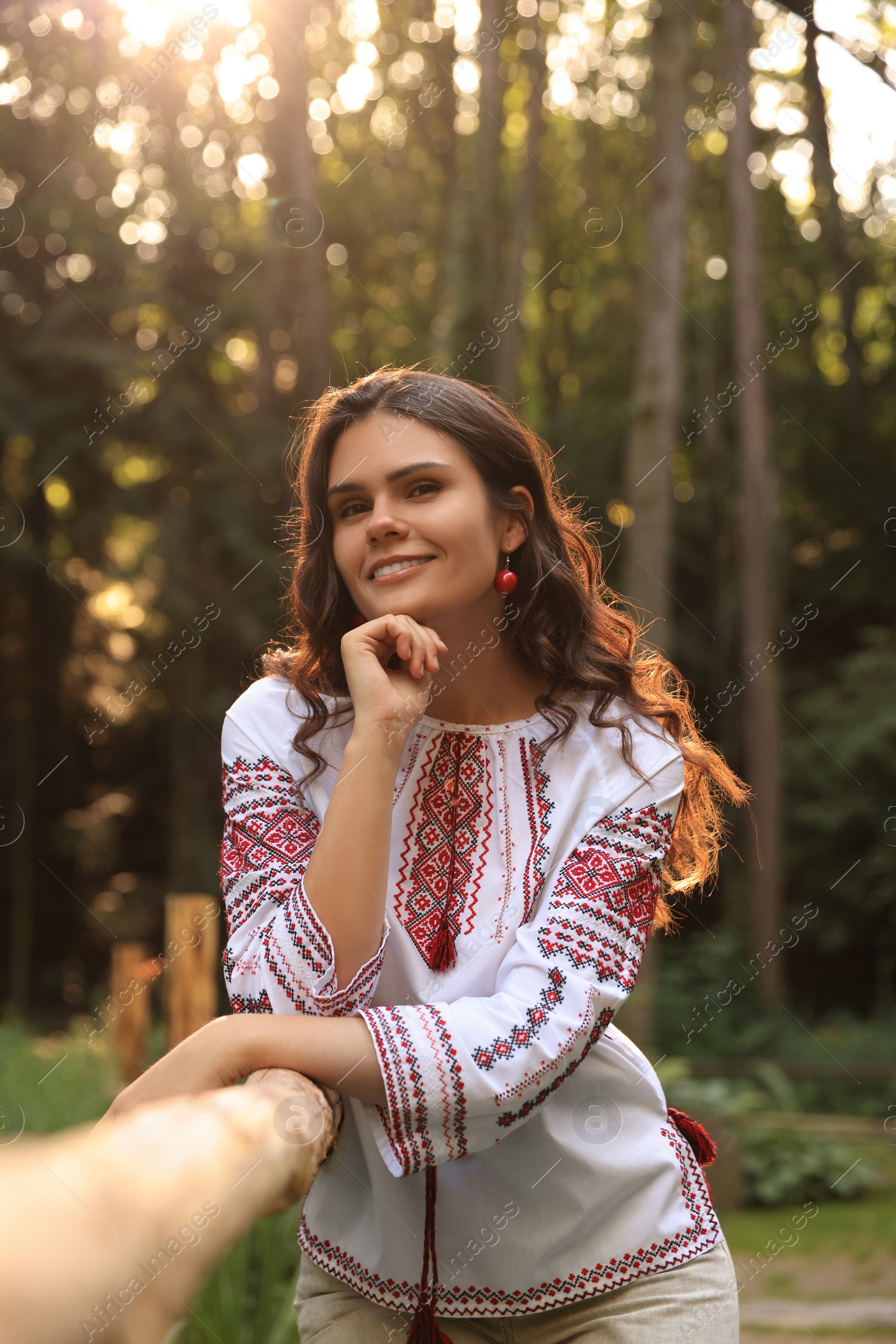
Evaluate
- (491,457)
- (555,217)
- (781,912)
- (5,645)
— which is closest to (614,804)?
(491,457)

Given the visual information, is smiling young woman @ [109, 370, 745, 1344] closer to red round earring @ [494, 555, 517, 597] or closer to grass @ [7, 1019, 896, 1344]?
red round earring @ [494, 555, 517, 597]

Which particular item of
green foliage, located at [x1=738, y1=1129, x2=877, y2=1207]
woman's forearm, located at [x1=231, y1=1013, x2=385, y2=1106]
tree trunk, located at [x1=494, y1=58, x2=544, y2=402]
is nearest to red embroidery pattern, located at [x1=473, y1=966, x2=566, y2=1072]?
woman's forearm, located at [x1=231, y1=1013, x2=385, y2=1106]

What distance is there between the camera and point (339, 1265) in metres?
1.67

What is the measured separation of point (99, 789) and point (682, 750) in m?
15.9

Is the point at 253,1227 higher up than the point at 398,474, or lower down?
lower down

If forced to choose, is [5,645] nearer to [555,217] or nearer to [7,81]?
[7,81]

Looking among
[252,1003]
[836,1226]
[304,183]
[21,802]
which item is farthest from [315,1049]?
[21,802]

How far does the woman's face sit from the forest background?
951 centimetres

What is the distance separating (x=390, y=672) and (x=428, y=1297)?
0.91 m

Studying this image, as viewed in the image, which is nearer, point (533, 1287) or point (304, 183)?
point (533, 1287)

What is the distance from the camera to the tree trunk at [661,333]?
324 inches

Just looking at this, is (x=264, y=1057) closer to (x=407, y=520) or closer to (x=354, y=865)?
(x=354, y=865)

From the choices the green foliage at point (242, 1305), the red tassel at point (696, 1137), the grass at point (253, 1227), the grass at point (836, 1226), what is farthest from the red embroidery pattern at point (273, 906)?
the grass at point (836, 1226)

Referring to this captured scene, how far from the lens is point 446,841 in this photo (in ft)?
6.18
